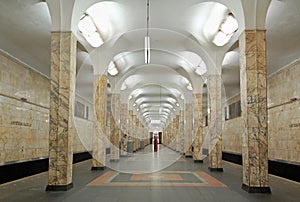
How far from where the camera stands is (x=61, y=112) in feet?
28.7

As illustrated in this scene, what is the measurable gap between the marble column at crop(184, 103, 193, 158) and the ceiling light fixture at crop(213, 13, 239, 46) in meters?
12.5

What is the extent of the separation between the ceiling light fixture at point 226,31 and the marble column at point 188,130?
40.9 ft

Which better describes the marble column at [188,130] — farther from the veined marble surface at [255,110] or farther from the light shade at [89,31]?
the veined marble surface at [255,110]

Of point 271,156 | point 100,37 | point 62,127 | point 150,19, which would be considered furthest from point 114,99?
point 62,127

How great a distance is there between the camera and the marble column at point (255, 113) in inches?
328

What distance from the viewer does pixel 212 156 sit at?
45.8ft

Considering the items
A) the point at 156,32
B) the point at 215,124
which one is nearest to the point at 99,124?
the point at 156,32

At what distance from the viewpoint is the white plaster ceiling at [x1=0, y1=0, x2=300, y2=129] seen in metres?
9.05

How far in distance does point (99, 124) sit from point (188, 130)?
1180 centimetres

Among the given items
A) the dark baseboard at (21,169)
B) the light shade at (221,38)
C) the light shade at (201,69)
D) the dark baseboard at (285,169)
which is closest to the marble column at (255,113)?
the light shade at (221,38)

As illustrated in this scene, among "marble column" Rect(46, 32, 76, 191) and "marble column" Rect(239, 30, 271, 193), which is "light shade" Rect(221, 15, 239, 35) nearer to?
"marble column" Rect(239, 30, 271, 193)

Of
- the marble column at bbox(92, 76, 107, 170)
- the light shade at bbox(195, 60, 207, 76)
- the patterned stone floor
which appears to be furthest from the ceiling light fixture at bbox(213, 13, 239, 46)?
the marble column at bbox(92, 76, 107, 170)

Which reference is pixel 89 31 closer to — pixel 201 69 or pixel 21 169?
pixel 21 169

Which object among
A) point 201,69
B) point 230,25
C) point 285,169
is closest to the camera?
point 230,25
